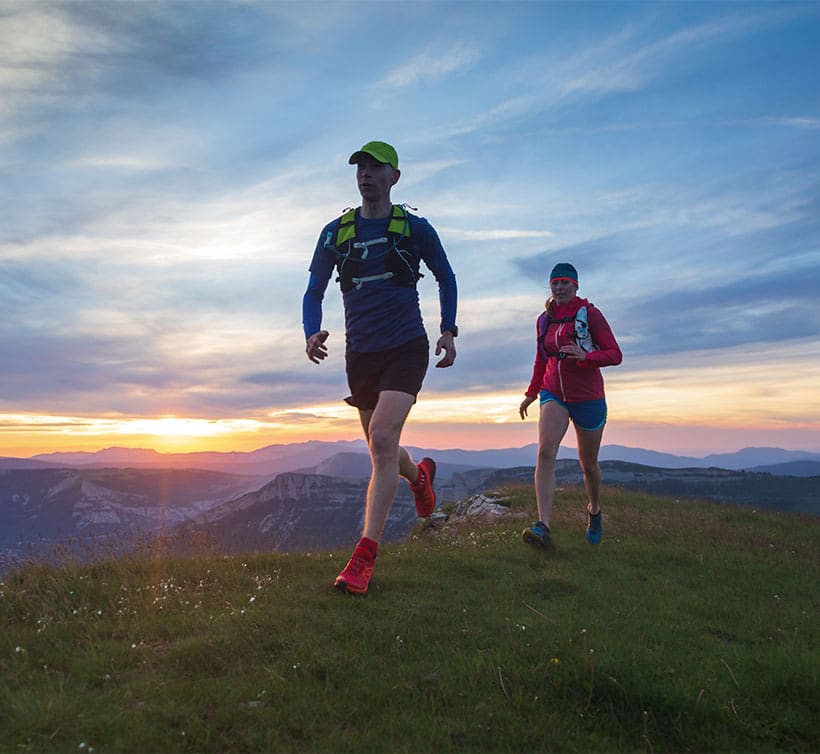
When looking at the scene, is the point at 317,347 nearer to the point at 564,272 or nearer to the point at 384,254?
the point at 384,254

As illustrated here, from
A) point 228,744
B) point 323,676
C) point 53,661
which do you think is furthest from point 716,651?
point 53,661

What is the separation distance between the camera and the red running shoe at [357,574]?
17.8ft

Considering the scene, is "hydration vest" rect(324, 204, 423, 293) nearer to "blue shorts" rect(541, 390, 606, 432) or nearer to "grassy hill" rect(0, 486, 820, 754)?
"grassy hill" rect(0, 486, 820, 754)

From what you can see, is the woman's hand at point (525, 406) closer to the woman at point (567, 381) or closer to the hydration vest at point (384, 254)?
the woman at point (567, 381)

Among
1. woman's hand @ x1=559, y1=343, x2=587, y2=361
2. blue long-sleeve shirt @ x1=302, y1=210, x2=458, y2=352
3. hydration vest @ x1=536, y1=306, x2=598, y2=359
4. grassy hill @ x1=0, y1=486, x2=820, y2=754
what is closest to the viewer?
grassy hill @ x1=0, y1=486, x2=820, y2=754

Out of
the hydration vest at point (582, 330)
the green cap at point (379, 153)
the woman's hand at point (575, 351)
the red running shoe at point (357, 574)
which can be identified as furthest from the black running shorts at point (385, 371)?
the hydration vest at point (582, 330)

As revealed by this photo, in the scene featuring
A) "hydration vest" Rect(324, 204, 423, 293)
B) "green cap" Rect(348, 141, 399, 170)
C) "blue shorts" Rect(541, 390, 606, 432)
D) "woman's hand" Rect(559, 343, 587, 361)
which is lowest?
"blue shorts" Rect(541, 390, 606, 432)

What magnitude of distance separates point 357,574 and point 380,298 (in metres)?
2.76

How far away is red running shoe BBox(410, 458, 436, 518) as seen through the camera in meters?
7.53

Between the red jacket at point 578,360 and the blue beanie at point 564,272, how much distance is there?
0.30m

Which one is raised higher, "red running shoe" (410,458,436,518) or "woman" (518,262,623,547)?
"woman" (518,262,623,547)

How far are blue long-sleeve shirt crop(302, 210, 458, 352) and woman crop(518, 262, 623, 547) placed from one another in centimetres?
251

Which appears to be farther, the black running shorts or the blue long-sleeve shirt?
the blue long-sleeve shirt

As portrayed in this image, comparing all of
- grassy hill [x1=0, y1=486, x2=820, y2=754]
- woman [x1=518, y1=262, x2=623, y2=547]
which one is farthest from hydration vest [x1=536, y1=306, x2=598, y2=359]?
grassy hill [x1=0, y1=486, x2=820, y2=754]
